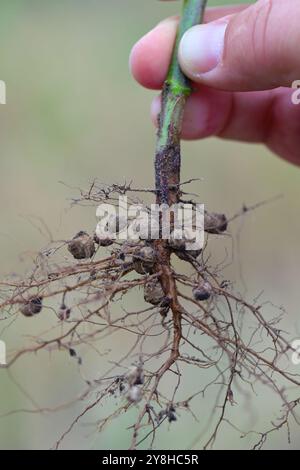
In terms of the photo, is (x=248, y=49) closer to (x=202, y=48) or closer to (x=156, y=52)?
(x=202, y=48)

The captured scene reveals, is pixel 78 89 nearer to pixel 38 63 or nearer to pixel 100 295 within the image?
pixel 38 63

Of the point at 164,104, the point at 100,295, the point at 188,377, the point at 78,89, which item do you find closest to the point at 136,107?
the point at 78,89

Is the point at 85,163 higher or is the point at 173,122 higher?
the point at 85,163

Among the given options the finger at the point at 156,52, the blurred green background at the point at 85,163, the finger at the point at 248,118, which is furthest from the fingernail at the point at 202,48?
the blurred green background at the point at 85,163

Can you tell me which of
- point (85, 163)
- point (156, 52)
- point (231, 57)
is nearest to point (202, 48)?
point (231, 57)
